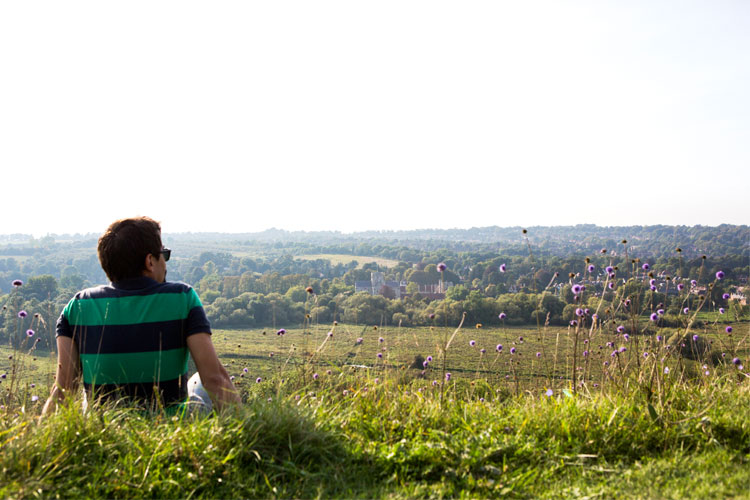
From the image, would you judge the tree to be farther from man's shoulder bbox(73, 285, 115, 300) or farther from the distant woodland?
man's shoulder bbox(73, 285, 115, 300)

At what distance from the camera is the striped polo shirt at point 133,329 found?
230cm

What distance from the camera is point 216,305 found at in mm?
58844

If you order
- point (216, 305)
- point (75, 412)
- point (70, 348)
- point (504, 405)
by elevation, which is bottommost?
point (216, 305)

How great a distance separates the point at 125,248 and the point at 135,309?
29 cm

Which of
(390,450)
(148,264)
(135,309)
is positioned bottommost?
(390,450)

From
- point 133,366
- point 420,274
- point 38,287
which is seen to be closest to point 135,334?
point 133,366

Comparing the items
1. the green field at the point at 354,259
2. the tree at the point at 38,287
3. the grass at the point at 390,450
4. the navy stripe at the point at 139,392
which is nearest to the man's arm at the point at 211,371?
the grass at the point at 390,450

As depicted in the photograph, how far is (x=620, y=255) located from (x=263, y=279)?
66.4m

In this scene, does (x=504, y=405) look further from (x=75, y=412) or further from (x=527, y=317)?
(x=527, y=317)

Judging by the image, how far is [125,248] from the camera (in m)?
2.39

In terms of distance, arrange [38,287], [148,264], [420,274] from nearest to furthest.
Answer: [148,264]
[38,287]
[420,274]

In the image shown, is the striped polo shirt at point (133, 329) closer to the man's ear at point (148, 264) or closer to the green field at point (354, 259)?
the man's ear at point (148, 264)

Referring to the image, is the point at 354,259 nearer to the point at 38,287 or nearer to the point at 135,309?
the point at 38,287

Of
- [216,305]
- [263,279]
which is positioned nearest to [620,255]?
[216,305]
